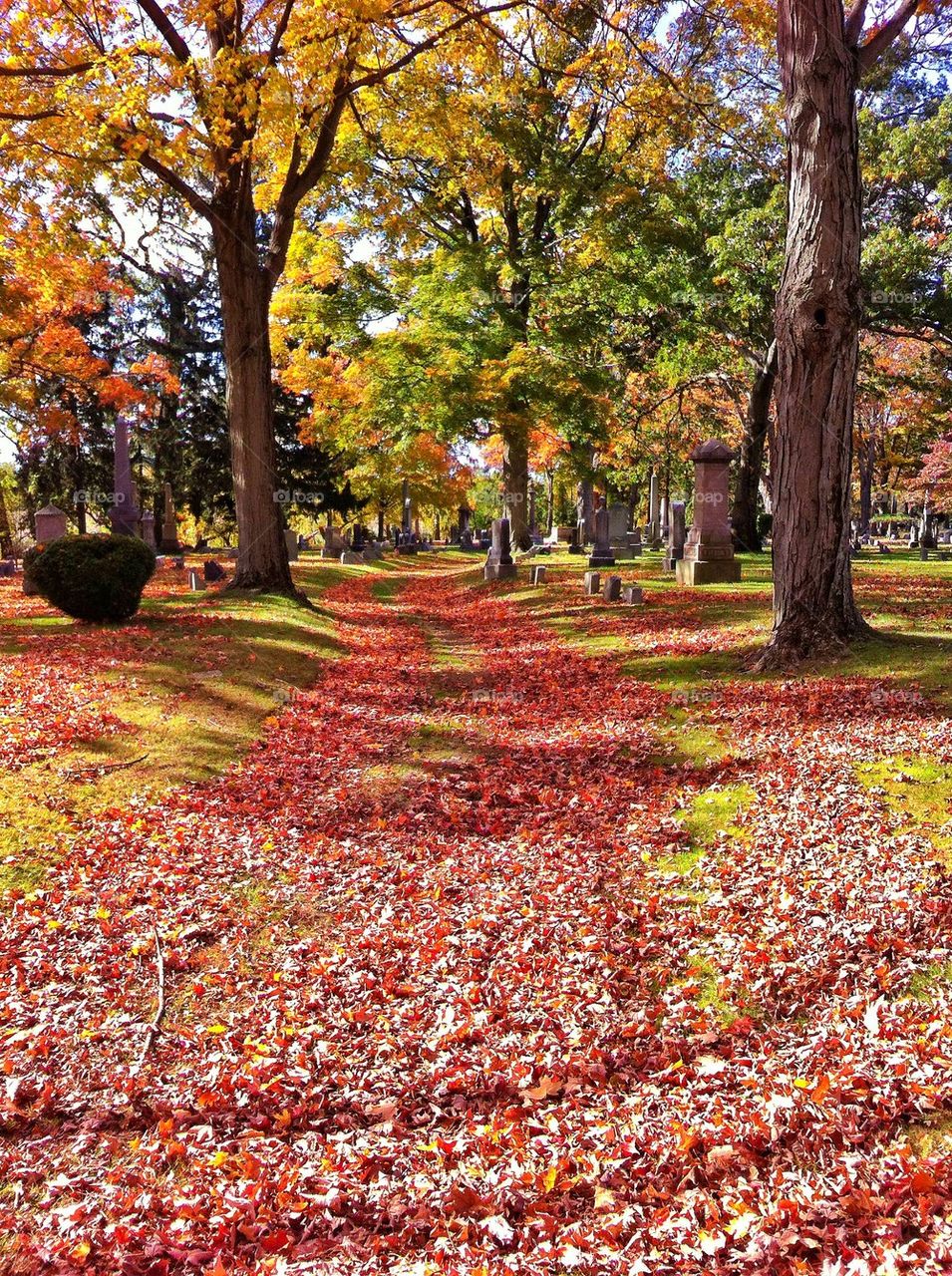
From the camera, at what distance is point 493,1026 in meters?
4.04

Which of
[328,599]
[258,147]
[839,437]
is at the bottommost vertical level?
[328,599]

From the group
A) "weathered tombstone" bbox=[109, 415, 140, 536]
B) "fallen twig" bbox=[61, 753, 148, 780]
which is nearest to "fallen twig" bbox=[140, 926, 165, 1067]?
"fallen twig" bbox=[61, 753, 148, 780]

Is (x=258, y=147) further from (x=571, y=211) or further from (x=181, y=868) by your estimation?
(x=181, y=868)

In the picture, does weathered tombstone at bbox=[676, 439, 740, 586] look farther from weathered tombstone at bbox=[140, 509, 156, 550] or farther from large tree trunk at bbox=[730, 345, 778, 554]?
weathered tombstone at bbox=[140, 509, 156, 550]

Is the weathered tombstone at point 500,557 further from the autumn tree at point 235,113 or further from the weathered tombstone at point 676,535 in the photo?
the autumn tree at point 235,113

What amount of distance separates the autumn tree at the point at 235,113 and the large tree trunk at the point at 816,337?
667 centimetres

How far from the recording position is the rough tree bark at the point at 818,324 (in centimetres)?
823

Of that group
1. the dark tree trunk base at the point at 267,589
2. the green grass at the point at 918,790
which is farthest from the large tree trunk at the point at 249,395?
the green grass at the point at 918,790

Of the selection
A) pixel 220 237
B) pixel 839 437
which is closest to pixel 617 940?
pixel 839 437

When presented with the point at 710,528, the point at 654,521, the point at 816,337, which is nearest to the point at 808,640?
the point at 816,337

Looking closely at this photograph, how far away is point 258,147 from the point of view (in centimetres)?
1402

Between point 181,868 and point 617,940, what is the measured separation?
9.57 ft

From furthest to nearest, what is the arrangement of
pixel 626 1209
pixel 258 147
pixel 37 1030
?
pixel 258 147 → pixel 37 1030 → pixel 626 1209

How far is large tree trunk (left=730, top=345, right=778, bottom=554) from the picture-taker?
25.5 m
